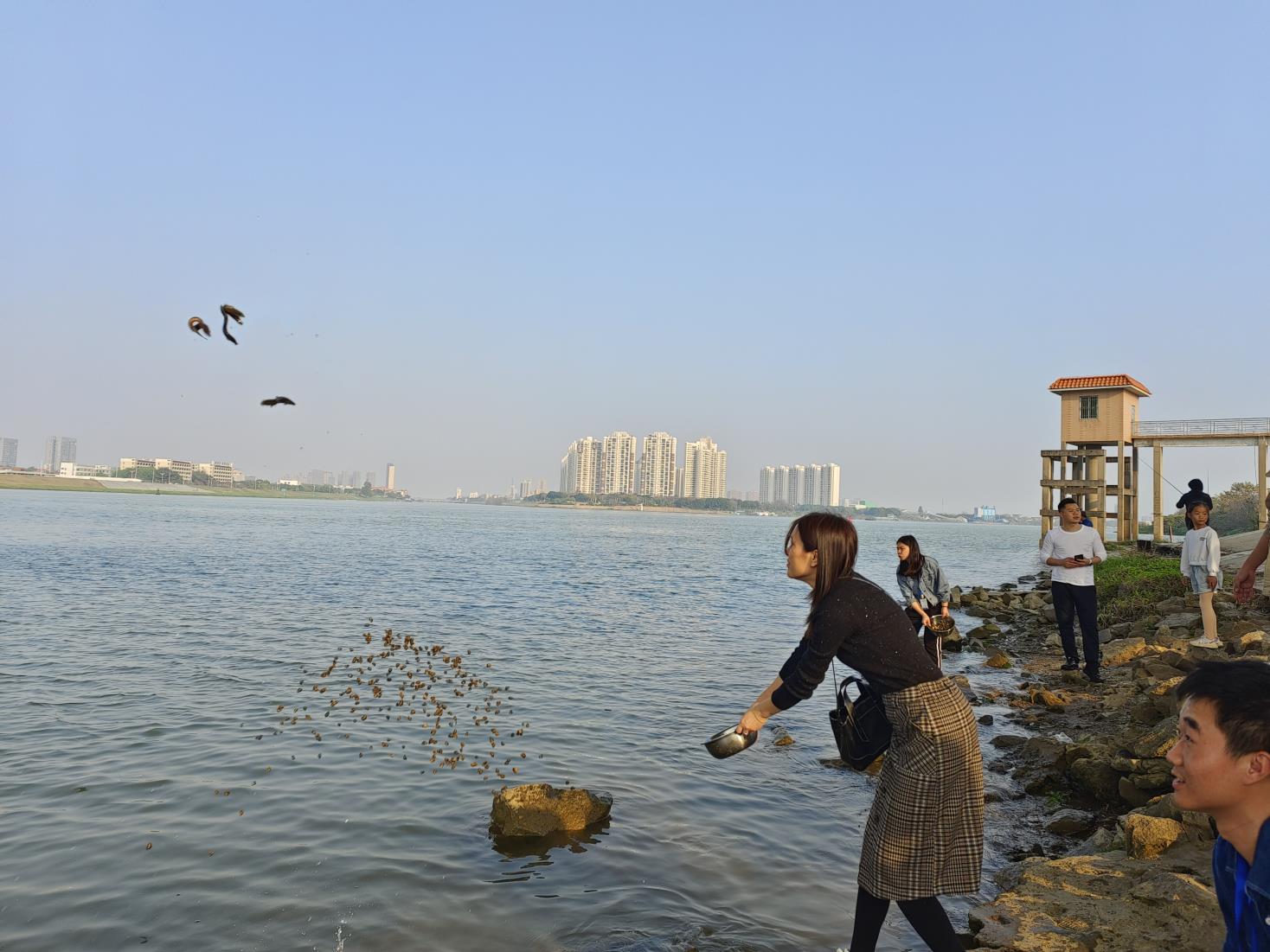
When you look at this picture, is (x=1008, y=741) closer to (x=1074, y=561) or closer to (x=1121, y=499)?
(x=1074, y=561)

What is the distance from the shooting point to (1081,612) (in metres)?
11.9

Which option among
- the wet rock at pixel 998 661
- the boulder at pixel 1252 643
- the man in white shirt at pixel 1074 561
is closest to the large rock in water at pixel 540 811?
the man in white shirt at pixel 1074 561

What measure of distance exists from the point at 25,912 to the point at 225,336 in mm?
4554

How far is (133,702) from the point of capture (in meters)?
12.2

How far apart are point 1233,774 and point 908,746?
182 cm

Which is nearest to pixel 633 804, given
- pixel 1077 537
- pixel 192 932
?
pixel 192 932

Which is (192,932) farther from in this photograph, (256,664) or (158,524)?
(158,524)

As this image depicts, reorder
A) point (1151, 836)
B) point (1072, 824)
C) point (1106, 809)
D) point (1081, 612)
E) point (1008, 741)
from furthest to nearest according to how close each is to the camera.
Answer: point (1081, 612)
point (1008, 741)
point (1106, 809)
point (1072, 824)
point (1151, 836)

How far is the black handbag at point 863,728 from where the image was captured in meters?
4.04

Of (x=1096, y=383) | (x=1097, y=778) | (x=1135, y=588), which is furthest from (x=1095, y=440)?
(x=1097, y=778)

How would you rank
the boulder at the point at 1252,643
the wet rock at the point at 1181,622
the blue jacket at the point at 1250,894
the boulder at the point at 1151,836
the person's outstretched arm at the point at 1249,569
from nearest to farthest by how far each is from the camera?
the blue jacket at the point at 1250,894, the boulder at the point at 1151,836, the person's outstretched arm at the point at 1249,569, the boulder at the point at 1252,643, the wet rock at the point at 1181,622

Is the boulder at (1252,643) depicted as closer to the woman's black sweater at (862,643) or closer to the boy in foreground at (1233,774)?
the woman's black sweater at (862,643)

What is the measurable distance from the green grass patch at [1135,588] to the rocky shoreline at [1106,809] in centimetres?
397

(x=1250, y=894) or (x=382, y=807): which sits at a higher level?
(x=1250, y=894)
